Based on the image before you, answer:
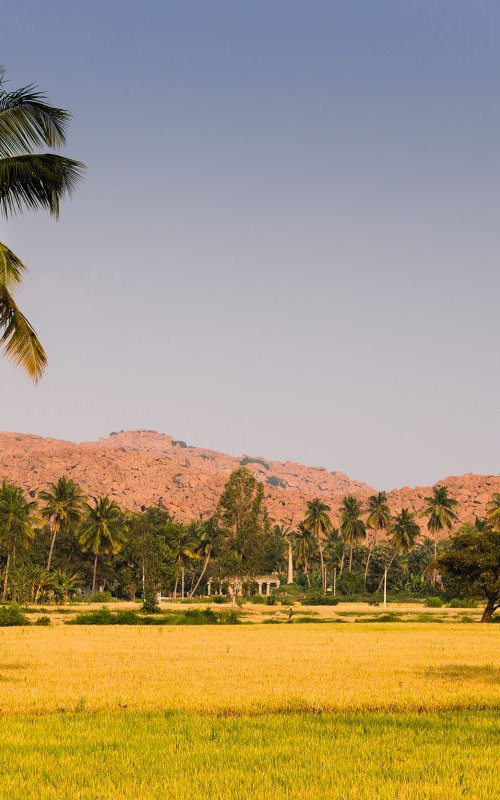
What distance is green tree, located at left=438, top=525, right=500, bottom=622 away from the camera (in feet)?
200

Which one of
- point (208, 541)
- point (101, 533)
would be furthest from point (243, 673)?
point (208, 541)

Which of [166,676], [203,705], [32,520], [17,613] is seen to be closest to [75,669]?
[166,676]

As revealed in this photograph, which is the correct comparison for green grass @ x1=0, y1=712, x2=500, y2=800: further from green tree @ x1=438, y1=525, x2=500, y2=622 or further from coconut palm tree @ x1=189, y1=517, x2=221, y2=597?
coconut palm tree @ x1=189, y1=517, x2=221, y2=597

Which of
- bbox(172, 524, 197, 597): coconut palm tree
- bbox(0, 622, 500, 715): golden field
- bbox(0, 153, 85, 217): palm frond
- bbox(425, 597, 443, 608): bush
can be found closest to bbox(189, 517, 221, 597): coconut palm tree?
bbox(172, 524, 197, 597): coconut palm tree

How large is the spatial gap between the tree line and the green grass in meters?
47.9

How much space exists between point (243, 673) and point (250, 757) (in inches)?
521

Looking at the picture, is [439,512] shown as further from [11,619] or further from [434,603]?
[11,619]

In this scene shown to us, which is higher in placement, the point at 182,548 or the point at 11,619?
the point at 182,548

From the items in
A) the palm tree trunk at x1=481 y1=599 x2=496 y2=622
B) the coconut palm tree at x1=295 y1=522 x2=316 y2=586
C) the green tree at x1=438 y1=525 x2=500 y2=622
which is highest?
the coconut palm tree at x1=295 y1=522 x2=316 y2=586

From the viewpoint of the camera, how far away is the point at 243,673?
83.5ft

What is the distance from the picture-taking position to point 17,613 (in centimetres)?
5834

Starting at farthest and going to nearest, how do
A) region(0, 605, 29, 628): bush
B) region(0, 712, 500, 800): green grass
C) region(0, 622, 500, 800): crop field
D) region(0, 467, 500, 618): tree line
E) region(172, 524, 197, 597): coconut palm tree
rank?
region(172, 524, 197, 597): coconut palm tree, region(0, 467, 500, 618): tree line, region(0, 605, 29, 628): bush, region(0, 622, 500, 800): crop field, region(0, 712, 500, 800): green grass

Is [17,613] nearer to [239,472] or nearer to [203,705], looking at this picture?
[203,705]

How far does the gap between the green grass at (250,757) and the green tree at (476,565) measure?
45908mm
